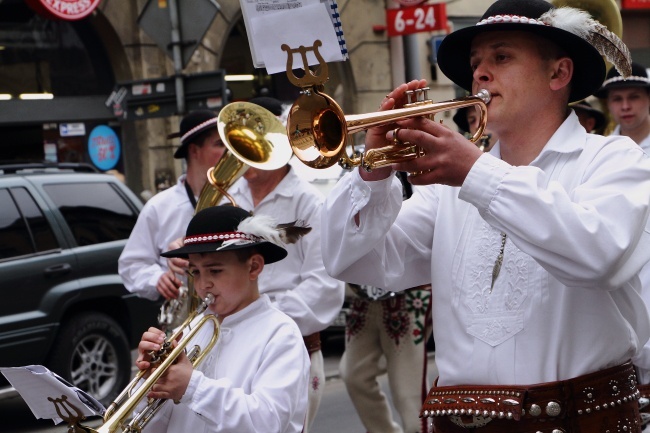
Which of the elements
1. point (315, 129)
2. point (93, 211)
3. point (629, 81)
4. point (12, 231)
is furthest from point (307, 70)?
point (93, 211)

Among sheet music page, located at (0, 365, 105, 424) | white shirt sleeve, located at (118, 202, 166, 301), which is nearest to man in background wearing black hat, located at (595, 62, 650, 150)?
white shirt sleeve, located at (118, 202, 166, 301)

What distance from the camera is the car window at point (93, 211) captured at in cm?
914

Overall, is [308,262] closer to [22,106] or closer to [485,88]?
[485,88]

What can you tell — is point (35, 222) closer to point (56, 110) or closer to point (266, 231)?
point (266, 231)

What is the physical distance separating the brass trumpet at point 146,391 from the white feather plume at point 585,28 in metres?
1.61

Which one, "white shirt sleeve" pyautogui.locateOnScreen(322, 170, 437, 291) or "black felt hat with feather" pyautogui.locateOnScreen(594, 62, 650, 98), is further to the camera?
"black felt hat with feather" pyautogui.locateOnScreen(594, 62, 650, 98)

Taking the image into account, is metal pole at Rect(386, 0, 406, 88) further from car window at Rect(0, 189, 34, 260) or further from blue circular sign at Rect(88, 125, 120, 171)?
car window at Rect(0, 189, 34, 260)

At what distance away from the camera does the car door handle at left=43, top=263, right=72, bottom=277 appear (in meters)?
8.64

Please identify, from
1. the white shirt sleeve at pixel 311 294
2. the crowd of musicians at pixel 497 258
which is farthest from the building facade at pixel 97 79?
the crowd of musicians at pixel 497 258

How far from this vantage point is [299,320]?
Result: 207 inches

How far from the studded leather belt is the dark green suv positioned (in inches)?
222

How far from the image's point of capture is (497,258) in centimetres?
319

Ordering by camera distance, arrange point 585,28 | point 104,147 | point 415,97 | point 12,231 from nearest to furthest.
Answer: point 415,97, point 585,28, point 12,231, point 104,147

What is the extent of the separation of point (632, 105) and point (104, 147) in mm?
10468
